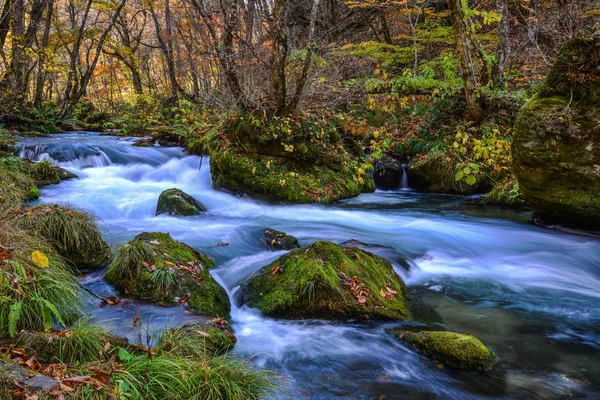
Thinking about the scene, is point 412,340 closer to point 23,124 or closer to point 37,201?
point 37,201

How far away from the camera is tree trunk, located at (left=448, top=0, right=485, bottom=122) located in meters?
6.03

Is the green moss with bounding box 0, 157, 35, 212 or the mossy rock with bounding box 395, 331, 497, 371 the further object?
the green moss with bounding box 0, 157, 35, 212

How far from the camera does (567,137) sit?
6852mm

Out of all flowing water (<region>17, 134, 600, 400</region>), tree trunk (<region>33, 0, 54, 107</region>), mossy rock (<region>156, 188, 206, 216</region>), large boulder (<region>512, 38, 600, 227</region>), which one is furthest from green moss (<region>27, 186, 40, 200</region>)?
large boulder (<region>512, 38, 600, 227</region>)

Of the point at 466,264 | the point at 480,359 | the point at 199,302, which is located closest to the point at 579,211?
the point at 466,264

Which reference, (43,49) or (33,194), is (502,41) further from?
(43,49)

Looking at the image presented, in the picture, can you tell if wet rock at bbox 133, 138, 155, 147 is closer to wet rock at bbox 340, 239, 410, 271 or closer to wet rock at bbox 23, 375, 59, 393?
wet rock at bbox 340, 239, 410, 271

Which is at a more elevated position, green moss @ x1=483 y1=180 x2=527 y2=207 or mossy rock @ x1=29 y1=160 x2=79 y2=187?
mossy rock @ x1=29 y1=160 x2=79 y2=187

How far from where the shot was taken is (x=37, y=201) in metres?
8.46

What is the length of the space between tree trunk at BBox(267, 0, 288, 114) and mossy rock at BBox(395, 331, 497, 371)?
664 cm

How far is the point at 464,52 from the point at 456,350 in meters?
4.80

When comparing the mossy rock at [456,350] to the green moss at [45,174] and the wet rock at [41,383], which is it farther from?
the green moss at [45,174]

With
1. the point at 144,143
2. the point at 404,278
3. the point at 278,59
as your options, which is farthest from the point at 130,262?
the point at 144,143

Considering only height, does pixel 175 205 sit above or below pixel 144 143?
below
